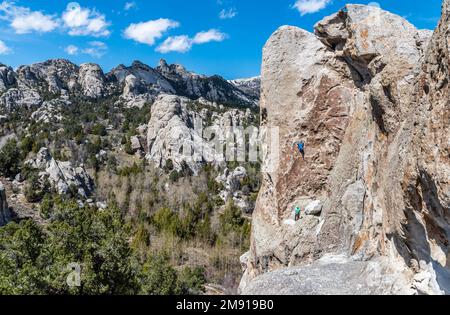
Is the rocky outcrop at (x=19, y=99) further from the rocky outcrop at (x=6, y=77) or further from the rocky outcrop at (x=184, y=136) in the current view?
the rocky outcrop at (x=184, y=136)

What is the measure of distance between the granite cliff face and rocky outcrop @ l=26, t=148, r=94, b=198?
48.9 metres

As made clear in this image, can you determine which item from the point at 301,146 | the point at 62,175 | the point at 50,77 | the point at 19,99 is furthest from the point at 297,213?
the point at 50,77

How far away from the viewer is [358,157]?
13.6 metres

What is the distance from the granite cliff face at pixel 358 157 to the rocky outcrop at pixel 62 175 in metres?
48.9

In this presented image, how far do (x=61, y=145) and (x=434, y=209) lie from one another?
270 ft

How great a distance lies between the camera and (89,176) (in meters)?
69.7

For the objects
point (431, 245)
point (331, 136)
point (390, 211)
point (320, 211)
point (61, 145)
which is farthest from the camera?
point (61, 145)

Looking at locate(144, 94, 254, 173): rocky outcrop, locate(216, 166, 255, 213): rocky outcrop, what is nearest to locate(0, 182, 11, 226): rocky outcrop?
locate(216, 166, 255, 213): rocky outcrop

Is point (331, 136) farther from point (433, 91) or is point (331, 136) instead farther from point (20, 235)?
point (20, 235)

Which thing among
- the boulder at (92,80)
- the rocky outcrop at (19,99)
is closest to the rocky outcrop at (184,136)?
the boulder at (92,80)

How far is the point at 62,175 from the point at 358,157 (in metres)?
58.4

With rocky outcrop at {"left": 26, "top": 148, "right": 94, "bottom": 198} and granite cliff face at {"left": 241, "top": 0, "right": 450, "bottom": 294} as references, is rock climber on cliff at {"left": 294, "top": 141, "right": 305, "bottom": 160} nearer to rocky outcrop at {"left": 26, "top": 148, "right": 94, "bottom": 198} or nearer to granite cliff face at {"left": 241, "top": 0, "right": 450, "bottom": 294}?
granite cliff face at {"left": 241, "top": 0, "right": 450, "bottom": 294}

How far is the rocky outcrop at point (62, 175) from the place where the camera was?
60156 mm

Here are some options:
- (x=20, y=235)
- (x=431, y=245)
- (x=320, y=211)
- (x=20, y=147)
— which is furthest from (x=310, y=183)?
(x=20, y=147)
